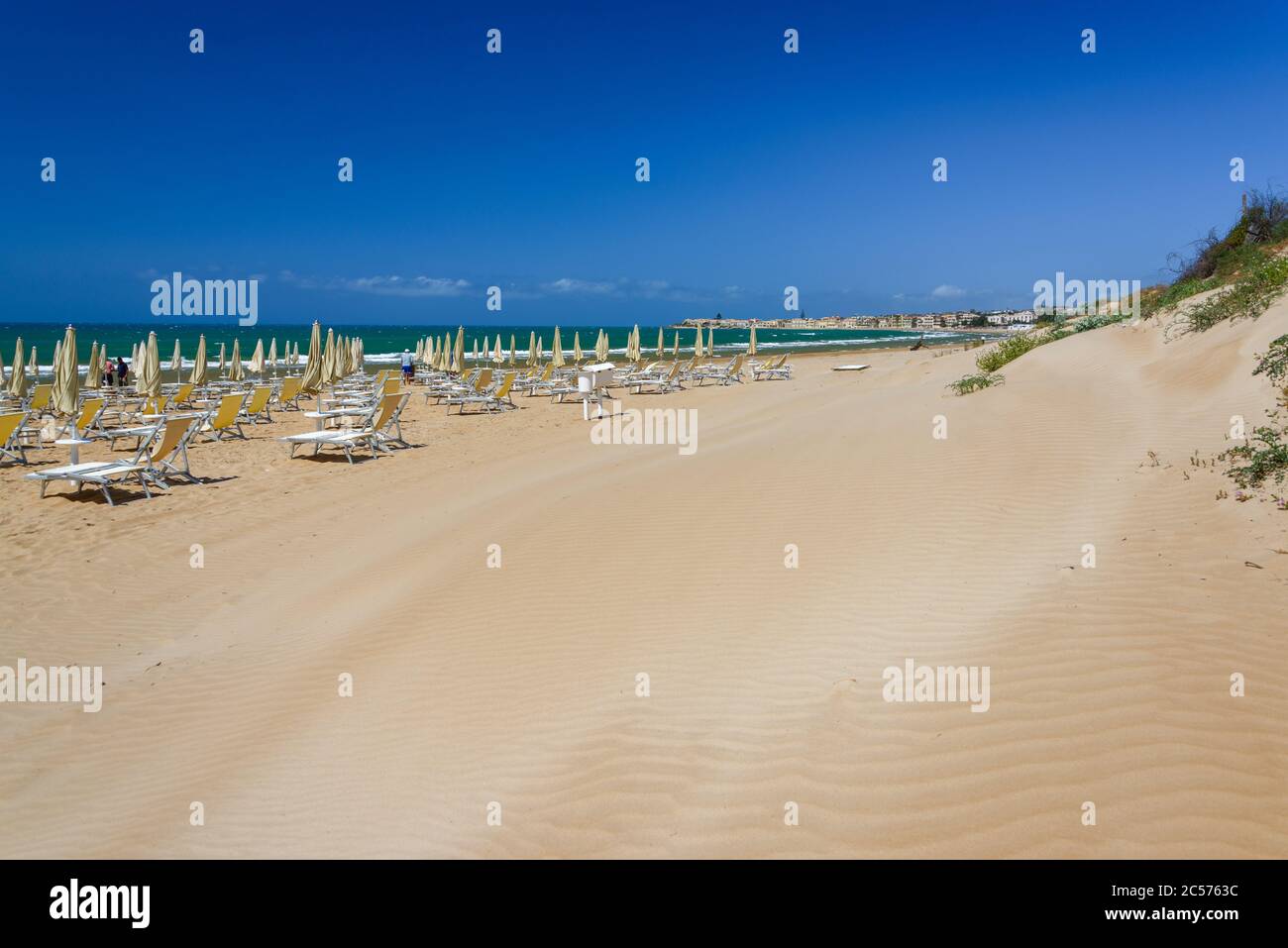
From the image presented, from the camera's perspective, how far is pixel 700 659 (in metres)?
4.57

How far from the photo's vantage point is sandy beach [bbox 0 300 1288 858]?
3115 mm

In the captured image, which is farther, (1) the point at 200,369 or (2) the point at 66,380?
(1) the point at 200,369

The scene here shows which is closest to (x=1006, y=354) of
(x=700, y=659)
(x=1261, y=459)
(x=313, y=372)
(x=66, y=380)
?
(x=1261, y=459)

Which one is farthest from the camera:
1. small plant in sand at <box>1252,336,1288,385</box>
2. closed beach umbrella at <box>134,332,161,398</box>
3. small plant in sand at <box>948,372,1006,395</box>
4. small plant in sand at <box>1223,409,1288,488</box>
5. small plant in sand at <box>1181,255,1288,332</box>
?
closed beach umbrella at <box>134,332,161,398</box>

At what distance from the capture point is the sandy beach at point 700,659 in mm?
3115

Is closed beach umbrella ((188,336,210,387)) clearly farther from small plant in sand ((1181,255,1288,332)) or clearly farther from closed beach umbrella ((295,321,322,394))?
small plant in sand ((1181,255,1288,332))

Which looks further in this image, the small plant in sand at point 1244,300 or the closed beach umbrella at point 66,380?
the closed beach umbrella at point 66,380

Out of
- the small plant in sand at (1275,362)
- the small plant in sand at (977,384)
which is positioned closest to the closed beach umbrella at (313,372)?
the small plant in sand at (977,384)

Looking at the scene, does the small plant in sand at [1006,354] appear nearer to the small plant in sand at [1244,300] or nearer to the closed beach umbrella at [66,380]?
the small plant in sand at [1244,300]

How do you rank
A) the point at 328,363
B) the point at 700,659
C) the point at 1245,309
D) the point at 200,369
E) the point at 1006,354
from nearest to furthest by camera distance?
1. the point at 700,659
2. the point at 1245,309
3. the point at 1006,354
4. the point at 328,363
5. the point at 200,369

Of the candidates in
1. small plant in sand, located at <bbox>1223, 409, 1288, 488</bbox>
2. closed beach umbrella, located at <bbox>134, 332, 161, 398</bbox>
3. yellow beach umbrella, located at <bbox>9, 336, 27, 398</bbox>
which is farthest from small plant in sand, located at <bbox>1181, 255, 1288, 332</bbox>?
yellow beach umbrella, located at <bbox>9, 336, 27, 398</bbox>

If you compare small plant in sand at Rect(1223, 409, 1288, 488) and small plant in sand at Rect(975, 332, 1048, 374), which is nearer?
small plant in sand at Rect(1223, 409, 1288, 488)

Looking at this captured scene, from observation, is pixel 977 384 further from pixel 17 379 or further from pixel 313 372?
pixel 17 379
